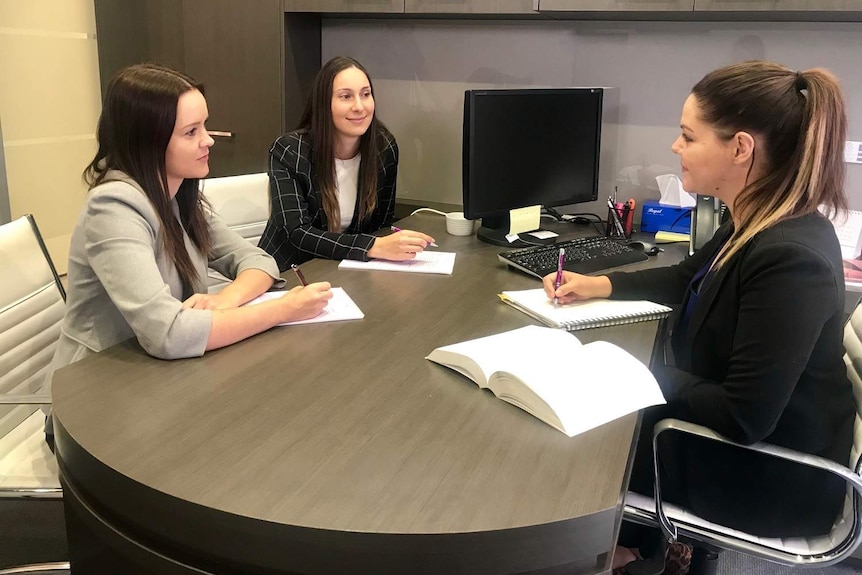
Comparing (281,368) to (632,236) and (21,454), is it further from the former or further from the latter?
(632,236)

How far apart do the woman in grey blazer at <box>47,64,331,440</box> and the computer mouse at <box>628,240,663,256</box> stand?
1.13 metres

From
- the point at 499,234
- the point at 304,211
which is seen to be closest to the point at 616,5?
the point at 499,234

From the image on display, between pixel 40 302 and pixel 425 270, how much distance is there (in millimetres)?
920

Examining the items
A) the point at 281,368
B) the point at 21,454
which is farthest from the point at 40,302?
the point at 281,368

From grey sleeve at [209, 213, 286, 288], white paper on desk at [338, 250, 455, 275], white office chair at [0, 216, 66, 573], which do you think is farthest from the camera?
white paper on desk at [338, 250, 455, 275]

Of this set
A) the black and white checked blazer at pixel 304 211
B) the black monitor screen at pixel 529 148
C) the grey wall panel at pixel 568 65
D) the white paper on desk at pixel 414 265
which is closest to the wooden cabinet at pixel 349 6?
the grey wall panel at pixel 568 65

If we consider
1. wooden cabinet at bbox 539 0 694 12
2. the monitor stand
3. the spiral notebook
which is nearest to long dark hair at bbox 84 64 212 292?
the spiral notebook

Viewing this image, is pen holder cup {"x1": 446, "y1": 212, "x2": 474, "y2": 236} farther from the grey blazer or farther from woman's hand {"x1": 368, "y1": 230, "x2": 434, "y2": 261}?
the grey blazer

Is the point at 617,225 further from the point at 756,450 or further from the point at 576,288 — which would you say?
the point at 756,450

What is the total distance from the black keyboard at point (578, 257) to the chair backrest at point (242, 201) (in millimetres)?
937

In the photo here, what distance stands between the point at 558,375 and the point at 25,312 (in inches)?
47.1

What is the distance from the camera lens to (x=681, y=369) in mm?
1444

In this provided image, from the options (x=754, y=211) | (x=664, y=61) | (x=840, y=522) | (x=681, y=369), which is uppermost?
(x=664, y=61)

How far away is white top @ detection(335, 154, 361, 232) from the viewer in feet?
7.68
